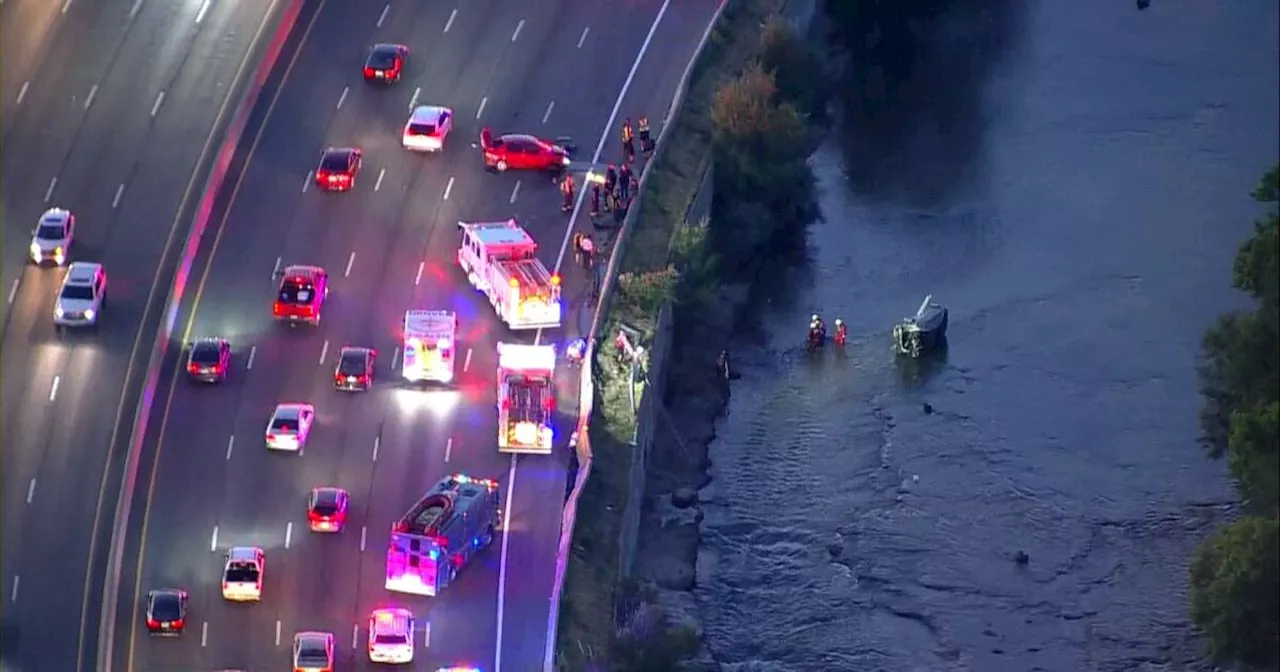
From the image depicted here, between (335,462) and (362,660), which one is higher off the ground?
(335,462)

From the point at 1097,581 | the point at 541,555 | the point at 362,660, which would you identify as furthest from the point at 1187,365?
the point at 362,660

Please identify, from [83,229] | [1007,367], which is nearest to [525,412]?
[83,229]

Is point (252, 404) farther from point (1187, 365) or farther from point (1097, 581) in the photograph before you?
point (1187, 365)

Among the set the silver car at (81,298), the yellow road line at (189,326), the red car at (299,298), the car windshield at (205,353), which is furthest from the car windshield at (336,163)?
the car windshield at (205,353)

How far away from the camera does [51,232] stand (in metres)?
107

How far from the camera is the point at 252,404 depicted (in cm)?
10025

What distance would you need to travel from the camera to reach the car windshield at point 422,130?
114438 millimetres

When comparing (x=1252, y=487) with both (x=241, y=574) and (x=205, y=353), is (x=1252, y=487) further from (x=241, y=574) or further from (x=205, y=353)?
(x=205, y=353)

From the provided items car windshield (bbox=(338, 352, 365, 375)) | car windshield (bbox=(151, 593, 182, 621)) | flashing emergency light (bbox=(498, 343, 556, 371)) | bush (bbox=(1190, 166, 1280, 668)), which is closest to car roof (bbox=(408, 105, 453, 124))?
car windshield (bbox=(338, 352, 365, 375))

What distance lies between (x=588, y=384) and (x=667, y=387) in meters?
13.5

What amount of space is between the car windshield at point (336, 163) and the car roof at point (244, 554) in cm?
2449

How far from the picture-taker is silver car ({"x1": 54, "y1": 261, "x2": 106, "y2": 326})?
102750mm

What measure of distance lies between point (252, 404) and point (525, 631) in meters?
16.8

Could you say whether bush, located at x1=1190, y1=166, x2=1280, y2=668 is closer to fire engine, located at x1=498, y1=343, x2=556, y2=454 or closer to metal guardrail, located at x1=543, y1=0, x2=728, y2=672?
metal guardrail, located at x1=543, y1=0, x2=728, y2=672
